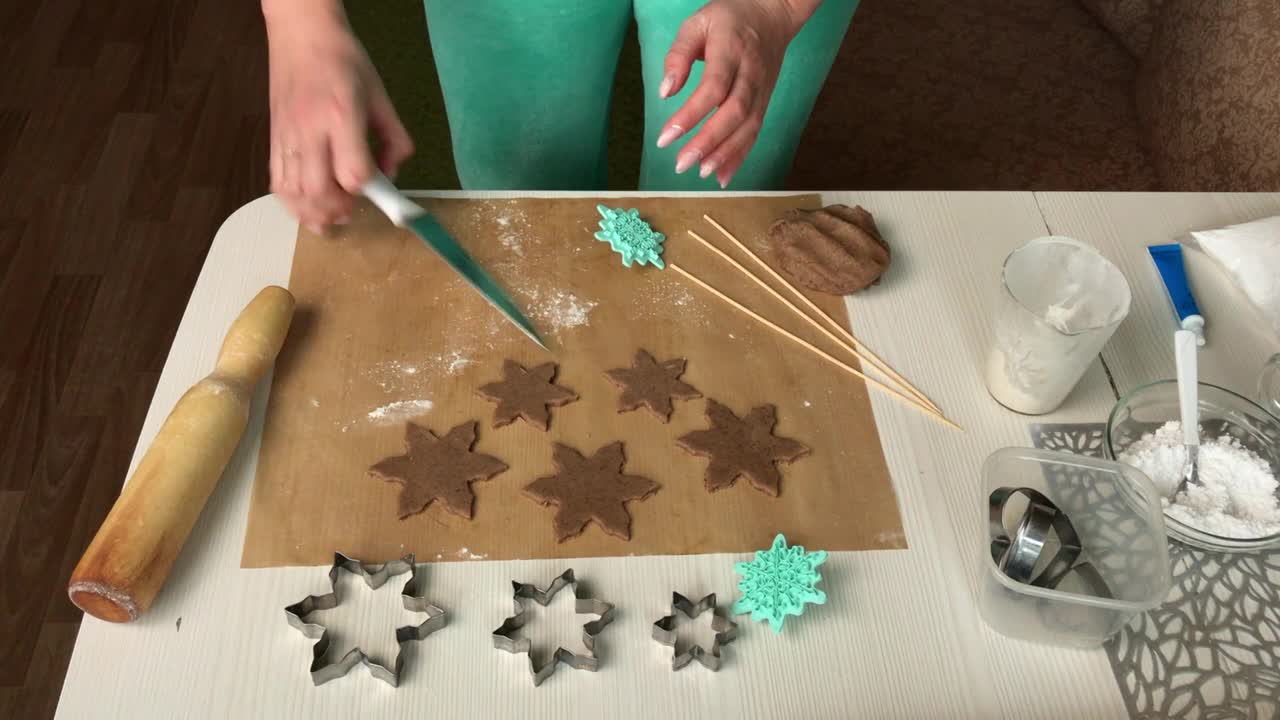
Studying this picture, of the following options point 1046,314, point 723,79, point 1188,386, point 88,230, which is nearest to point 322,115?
point 723,79

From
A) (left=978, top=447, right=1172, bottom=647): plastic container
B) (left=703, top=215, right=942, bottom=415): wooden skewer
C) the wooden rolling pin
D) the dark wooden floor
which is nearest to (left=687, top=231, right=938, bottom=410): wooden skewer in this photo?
(left=703, top=215, right=942, bottom=415): wooden skewer

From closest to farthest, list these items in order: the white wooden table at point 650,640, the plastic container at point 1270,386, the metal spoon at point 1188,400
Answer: the white wooden table at point 650,640 → the metal spoon at point 1188,400 → the plastic container at point 1270,386

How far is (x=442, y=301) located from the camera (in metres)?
0.95

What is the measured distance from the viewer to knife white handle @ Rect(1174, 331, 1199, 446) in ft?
2.74

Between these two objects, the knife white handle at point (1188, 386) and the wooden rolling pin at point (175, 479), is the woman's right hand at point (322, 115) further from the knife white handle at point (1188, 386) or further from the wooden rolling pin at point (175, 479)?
the knife white handle at point (1188, 386)

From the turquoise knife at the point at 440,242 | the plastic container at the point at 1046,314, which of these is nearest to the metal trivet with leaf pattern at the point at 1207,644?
the plastic container at the point at 1046,314

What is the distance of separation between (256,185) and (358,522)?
144cm

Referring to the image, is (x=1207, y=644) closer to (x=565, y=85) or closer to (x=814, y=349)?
(x=814, y=349)

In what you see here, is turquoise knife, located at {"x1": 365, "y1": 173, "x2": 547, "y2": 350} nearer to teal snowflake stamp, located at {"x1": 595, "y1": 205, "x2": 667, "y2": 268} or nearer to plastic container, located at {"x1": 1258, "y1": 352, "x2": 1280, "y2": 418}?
teal snowflake stamp, located at {"x1": 595, "y1": 205, "x2": 667, "y2": 268}

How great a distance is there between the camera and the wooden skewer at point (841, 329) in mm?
919

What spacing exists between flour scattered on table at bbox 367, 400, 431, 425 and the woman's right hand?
0.18 m

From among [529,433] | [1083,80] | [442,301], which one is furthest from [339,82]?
[1083,80]

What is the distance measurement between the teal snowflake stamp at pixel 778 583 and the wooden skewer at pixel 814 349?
193 mm

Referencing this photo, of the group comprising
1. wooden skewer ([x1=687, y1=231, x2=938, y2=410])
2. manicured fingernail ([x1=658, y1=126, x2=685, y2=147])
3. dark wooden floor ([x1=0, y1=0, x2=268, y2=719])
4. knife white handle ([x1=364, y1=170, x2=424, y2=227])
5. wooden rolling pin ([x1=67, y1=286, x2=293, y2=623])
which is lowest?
dark wooden floor ([x1=0, y1=0, x2=268, y2=719])
